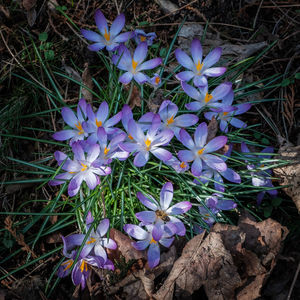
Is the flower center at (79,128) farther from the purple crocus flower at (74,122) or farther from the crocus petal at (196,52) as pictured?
the crocus petal at (196,52)

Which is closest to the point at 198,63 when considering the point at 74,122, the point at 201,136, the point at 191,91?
the point at 191,91

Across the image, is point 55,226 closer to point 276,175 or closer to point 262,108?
point 276,175

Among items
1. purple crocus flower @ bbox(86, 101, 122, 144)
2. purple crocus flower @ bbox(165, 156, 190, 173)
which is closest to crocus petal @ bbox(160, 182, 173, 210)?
purple crocus flower @ bbox(165, 156, 190, 173)

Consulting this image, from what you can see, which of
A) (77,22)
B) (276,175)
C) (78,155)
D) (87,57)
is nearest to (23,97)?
(87,57)

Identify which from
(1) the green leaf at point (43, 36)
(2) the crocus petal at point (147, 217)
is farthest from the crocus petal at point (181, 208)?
(1) the green leaf at point (43, 36)

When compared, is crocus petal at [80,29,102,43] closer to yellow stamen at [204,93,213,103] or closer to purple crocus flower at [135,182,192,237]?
yellow stamen at [204,93,213,103]

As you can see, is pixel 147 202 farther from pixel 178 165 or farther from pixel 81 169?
pixel 81 169
